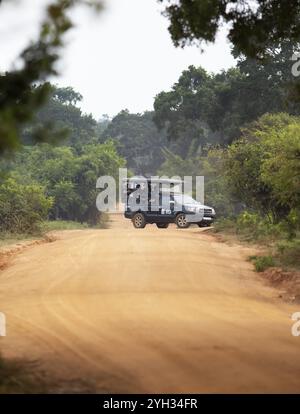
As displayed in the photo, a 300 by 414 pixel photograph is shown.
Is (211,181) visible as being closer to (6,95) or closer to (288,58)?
(288,58)

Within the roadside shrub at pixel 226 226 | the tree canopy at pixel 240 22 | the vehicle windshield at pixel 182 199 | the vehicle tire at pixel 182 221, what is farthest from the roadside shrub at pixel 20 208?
the tree canopy at pixel 240 22

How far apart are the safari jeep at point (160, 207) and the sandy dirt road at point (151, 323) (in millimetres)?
14361

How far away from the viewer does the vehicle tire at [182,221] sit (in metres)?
34.2

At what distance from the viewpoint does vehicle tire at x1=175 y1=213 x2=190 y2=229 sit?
3425 centimetres

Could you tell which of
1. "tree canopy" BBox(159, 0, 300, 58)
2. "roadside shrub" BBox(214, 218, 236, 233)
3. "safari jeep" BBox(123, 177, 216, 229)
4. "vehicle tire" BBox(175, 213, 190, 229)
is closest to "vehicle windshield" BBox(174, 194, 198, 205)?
"safari jeep" BBox(123, 177, 216, 229)

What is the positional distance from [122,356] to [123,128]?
8494cm

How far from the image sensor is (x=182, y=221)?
1352 inches

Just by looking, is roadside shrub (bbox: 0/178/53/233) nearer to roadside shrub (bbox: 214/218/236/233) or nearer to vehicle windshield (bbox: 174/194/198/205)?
vehicle windshield (bbox: 174/194/198/205)

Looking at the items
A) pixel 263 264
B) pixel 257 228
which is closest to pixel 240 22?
pixel 263 264

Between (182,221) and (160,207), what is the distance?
1.24m

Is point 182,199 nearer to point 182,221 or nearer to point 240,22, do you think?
point 182,221

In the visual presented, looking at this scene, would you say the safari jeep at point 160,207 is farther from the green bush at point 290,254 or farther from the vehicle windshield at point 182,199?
the green bush at point 290,254

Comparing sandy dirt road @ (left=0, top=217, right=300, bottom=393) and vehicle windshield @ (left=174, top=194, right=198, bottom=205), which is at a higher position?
vehicle windshield @ (left=174, top=194, right=198, bottom=205)
